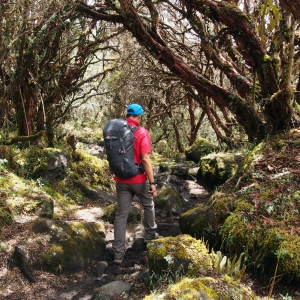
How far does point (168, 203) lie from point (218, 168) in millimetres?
2387

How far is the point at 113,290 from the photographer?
3.55 metres

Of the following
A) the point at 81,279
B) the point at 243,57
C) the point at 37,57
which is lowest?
the point at 81,279

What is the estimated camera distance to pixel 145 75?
13.9 metres

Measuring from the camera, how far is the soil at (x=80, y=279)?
11.2 feet

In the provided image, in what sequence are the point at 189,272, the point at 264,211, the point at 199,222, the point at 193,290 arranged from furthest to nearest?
1. the point at 199,222
2. the point at 264,211
3. the point at 189,272
4. the point at 193,290

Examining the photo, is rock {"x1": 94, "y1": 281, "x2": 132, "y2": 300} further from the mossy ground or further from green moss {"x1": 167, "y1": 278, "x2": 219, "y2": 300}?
the mossy ground

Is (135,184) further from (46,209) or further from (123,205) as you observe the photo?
(46,209)

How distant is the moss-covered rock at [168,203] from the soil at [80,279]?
1.76 m

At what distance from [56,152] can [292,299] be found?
5.93 m

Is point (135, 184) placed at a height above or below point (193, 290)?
above

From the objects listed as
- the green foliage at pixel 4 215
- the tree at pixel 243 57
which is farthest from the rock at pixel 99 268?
the tree at pixel 243 57

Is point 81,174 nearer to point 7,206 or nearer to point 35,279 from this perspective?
point 7,206

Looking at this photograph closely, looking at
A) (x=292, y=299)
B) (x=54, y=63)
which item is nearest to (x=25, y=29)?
(x=54, y=63)

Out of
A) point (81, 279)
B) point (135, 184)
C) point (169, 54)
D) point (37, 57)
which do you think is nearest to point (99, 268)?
point (81, 279)
